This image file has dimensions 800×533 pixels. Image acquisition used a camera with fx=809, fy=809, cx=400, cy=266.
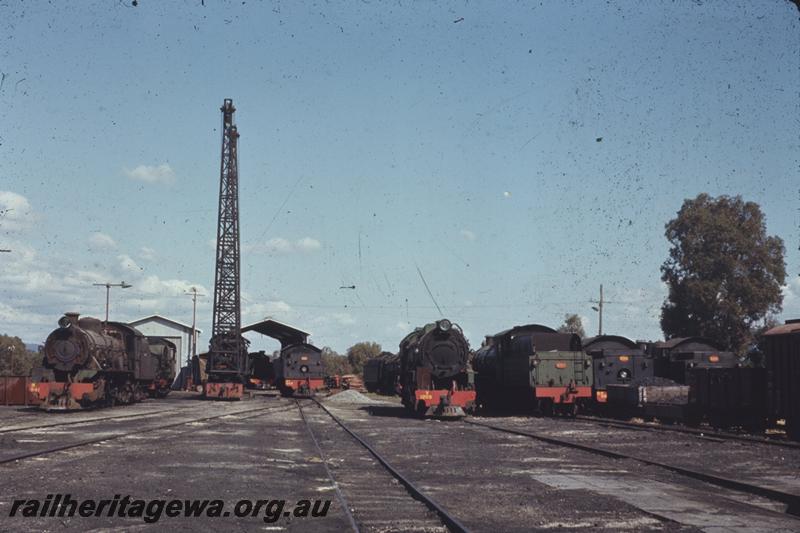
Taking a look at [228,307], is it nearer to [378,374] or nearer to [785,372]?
[378,374]

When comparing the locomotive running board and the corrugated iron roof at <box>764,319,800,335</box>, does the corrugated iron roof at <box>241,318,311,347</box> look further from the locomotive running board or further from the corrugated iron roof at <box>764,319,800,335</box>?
the corrugated iron roof at <box>764,319,800,335</box>

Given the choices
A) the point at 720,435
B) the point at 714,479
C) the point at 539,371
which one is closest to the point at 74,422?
the point at 539,371

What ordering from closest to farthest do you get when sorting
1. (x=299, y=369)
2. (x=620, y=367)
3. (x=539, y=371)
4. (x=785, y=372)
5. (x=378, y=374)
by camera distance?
(x=785, y=372) < (x=539, y=371) < (x=620, y=367) < (x=299, y=369) < (x=378, y=374)

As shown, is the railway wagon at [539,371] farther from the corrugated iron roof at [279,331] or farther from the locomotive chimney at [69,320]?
the corrugated iron roof at [279,331]

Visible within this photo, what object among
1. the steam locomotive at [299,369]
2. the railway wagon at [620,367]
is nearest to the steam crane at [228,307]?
the steam locomotive at [299,369]

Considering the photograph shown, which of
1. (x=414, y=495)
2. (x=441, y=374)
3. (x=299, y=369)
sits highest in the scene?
(x=441, y=374)

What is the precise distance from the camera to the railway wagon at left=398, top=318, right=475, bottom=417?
26.2 metres

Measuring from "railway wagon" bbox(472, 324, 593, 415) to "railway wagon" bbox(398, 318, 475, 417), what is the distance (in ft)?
6.82

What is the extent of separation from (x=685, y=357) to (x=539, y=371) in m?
8.05

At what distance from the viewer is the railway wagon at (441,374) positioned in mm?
26234

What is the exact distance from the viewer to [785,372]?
1816cm

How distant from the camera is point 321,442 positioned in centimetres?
1823

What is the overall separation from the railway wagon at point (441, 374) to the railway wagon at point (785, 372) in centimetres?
996

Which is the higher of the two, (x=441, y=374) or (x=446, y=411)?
(x=441, y=374)
